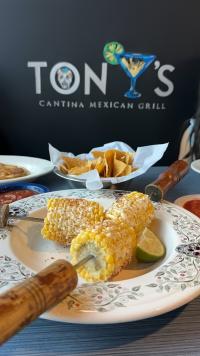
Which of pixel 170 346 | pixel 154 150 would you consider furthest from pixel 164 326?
pixel 154 150

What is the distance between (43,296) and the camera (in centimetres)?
43

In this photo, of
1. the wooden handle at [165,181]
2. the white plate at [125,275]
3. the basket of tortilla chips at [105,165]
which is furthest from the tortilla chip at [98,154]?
the white plate at [125,275]

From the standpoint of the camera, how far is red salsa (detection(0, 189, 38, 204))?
1008mm

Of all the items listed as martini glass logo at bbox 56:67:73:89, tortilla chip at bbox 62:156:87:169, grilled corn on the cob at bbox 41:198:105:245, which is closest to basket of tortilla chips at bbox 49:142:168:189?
tortilla chip at bbox 62:156:87:169

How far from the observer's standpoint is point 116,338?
1.74ft

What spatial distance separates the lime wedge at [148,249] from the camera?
69 centimetres

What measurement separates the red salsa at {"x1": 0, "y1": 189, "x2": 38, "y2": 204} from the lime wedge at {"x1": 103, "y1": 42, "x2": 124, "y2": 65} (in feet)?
6.02

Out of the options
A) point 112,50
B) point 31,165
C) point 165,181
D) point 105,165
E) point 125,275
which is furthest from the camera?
point 112,50

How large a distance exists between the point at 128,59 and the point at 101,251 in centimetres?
228

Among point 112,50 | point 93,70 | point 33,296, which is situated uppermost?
point 112,50

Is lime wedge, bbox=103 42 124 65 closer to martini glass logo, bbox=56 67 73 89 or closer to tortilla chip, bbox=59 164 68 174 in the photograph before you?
martini glass logo, bbox=56 67 73 89

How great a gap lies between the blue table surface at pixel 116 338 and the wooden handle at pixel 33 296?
96mm

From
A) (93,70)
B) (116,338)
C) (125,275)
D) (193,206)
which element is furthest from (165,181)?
(93,70)

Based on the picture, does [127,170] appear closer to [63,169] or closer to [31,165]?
[63,169]
